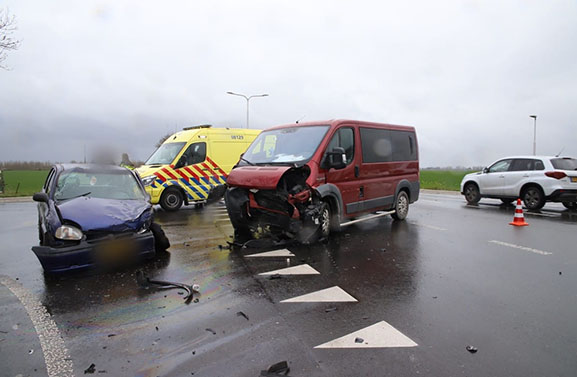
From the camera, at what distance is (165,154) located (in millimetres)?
11961

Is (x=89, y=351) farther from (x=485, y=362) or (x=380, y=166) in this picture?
(x=380, y=166)

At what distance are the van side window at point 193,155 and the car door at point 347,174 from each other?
616 cm

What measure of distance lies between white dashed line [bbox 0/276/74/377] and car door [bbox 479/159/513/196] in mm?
13668

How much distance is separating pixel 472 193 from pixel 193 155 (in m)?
10.6

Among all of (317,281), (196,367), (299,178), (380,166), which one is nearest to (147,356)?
(196,367)

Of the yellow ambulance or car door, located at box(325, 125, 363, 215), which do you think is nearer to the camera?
car door, located at box(325, 125, 363, 215)

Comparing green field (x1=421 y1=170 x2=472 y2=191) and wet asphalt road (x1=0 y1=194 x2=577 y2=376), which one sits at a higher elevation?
→ wet asphalt road (x1=0 y1=194 x2=577 y2=376)

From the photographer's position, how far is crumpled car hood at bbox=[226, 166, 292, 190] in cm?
606

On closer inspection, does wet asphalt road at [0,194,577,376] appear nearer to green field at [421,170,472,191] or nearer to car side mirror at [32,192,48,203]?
car side mirror at [32,192,48,203]

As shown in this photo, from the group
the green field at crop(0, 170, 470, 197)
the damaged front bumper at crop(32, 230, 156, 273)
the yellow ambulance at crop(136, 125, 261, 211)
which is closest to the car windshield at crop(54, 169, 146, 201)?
the damaged front bumper at crop(32, 230, 156, 273)

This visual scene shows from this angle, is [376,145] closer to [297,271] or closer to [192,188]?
[297,271]

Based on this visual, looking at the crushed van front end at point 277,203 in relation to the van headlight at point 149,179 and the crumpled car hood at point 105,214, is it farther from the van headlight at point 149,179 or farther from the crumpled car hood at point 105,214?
the van headlight at point 149,179

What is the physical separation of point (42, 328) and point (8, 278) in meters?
2.09

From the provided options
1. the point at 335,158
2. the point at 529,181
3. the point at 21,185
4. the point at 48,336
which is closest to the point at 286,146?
the point at 335,158
